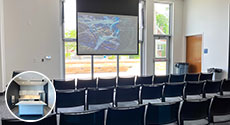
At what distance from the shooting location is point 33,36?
19.9ft

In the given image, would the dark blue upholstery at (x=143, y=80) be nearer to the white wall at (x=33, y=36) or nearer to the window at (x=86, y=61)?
the window at (x=86, y=61)

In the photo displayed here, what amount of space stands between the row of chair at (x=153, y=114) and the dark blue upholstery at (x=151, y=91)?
98cm

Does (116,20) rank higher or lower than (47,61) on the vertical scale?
higher

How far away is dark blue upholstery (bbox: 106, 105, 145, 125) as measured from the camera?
221cm

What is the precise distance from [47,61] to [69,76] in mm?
1066

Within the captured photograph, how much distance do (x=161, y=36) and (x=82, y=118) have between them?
6763 millimetres

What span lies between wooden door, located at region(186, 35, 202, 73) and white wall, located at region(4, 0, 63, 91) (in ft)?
19.0

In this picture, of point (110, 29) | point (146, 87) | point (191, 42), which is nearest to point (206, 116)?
point (146, 87)

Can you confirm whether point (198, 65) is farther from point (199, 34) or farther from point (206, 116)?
point (206, 116)

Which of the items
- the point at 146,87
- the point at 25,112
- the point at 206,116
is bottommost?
the point at 206,116

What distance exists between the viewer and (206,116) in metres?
2.78

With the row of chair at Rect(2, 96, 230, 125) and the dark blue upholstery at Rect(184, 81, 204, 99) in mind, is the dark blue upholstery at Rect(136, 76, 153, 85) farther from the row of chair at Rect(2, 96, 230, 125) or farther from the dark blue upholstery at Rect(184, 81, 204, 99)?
the row of chair at Rect(2, 96, 230, 125)

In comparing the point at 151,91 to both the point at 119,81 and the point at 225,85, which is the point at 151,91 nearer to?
the point at 119,81

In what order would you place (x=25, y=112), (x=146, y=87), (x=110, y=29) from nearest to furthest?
(x=25, y=112)
(x=146, y=87)
(x=110, y=29)
